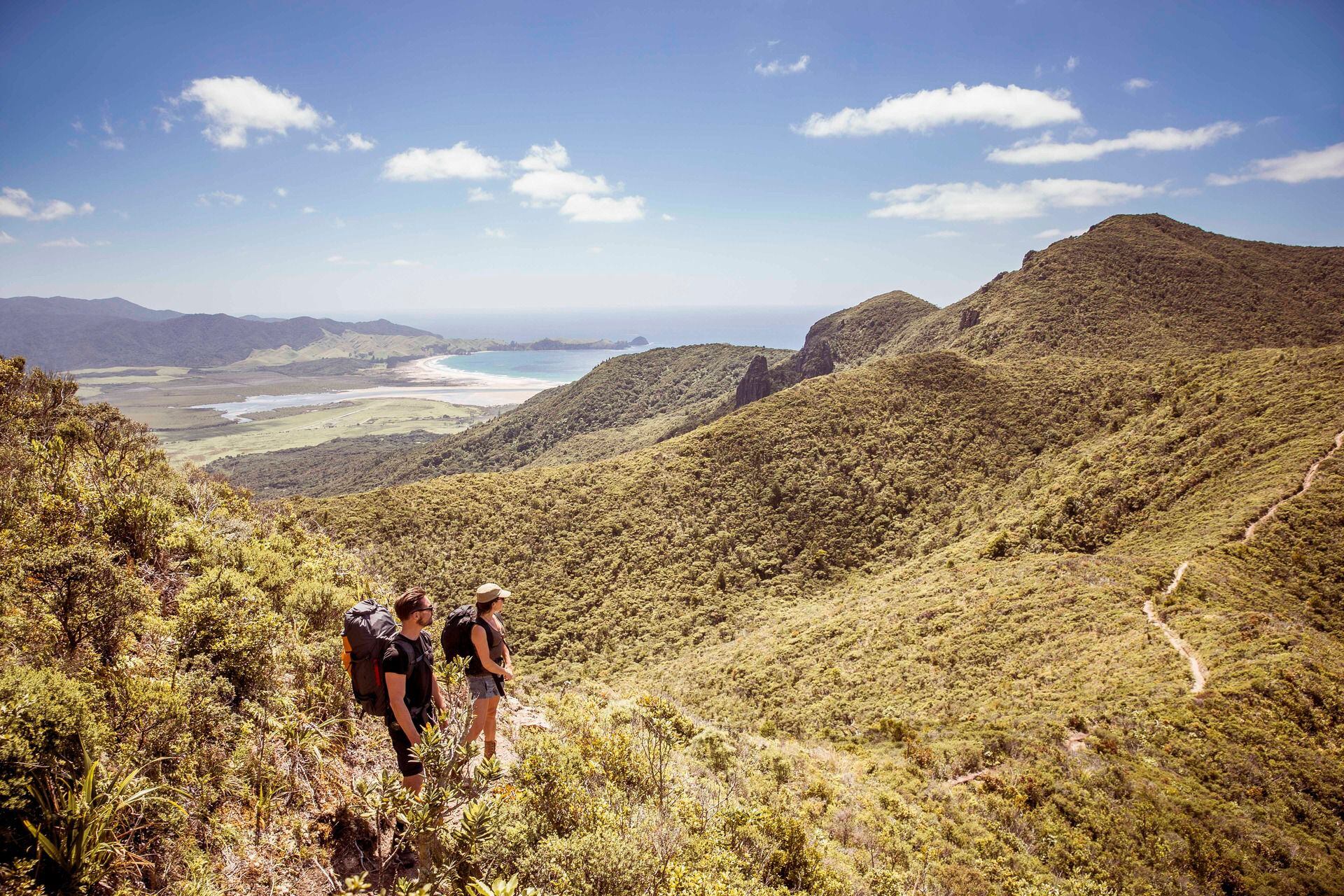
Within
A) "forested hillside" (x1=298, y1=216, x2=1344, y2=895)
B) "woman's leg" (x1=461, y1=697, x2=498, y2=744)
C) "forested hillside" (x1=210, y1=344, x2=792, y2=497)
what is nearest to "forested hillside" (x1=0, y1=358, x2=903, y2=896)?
"woman's leg" (x1=461, y1=697, x2=498, y2=744)

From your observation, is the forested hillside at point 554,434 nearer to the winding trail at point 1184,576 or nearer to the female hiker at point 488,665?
the winding trail at point 1184,576

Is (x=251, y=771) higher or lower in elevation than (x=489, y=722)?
higher

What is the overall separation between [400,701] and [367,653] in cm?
53

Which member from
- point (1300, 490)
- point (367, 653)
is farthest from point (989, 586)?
point (367, 653)

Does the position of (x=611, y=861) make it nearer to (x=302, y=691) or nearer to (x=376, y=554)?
(x=302, y=691)

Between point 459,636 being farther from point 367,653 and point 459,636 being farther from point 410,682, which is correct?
point 367,653

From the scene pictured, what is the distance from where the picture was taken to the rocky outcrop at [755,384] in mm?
75125

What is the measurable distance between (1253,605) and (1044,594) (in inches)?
191

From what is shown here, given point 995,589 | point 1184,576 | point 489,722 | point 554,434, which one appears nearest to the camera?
point 489,722

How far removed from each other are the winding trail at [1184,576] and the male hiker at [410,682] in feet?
51.9

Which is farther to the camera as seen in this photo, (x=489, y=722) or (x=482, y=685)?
(x=489, y=722)

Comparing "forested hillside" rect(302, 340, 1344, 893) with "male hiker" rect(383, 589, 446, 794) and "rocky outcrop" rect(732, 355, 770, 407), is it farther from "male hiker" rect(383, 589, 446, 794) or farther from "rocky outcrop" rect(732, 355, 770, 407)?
"rocky outcrop" rect(732, 355, 770, 407)

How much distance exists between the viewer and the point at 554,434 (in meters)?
106

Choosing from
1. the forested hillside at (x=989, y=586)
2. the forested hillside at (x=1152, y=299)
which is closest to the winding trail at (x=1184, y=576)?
the forested hillside at (x=989, y=586)
